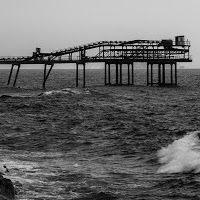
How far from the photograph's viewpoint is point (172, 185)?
23328mm

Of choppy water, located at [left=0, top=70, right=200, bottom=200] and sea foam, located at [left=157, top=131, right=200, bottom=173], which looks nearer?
choppy water, located at [left=0, top=70, right=200, bottom=200]

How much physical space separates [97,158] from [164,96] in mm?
46699

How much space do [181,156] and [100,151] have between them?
5.84m

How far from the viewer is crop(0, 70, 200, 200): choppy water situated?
75.3ft

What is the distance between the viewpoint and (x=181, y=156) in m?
29.0

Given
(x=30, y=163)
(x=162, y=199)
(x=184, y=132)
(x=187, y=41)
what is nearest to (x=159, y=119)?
(x=184, y=132)

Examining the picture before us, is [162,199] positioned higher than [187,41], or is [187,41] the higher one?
[187,41]

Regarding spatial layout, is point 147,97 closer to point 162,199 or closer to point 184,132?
point 184,132

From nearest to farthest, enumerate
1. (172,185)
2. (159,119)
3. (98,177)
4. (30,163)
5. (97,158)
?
(172,185) < (98,177) < (30,163) < (97,158) < (159,119)

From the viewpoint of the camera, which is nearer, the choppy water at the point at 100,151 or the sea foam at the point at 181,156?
the choppy water at the point at 100,151

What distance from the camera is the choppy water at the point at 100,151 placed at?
22938 millimetres

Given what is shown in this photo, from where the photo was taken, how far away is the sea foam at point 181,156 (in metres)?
26.9

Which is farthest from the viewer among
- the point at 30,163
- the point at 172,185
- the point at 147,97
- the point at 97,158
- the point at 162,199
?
the point at 147,97

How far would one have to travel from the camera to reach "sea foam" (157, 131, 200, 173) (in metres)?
26.9
